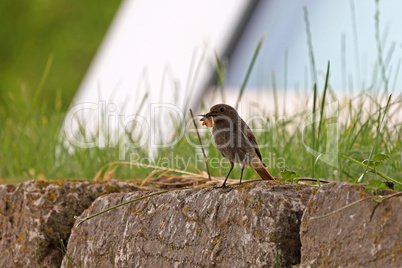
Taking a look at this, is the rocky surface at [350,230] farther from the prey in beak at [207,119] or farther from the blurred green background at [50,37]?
the blurred green background at [50,37]

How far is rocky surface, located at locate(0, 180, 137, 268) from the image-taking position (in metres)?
2.16

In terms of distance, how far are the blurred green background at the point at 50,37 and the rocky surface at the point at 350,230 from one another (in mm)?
8580

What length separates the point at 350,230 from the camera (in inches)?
54.5

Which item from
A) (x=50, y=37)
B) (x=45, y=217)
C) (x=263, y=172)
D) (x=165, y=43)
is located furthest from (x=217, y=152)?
(x=50, y=37)

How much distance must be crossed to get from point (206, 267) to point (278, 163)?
3.32 ft

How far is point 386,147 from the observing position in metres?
2.27

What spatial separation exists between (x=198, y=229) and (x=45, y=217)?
2.38ft

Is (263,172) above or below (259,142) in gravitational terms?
below

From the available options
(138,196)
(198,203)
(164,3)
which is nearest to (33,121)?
(138,196)

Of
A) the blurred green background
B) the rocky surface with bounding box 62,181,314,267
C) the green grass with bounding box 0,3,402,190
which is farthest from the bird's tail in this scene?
the blurred green background

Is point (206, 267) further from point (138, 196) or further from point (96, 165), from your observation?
point (96, 165)

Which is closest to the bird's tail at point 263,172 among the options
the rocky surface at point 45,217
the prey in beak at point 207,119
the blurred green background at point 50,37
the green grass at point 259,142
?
the green grass at point 259,142

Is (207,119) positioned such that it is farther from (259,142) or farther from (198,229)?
(259,142)

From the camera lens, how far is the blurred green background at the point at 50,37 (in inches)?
384
